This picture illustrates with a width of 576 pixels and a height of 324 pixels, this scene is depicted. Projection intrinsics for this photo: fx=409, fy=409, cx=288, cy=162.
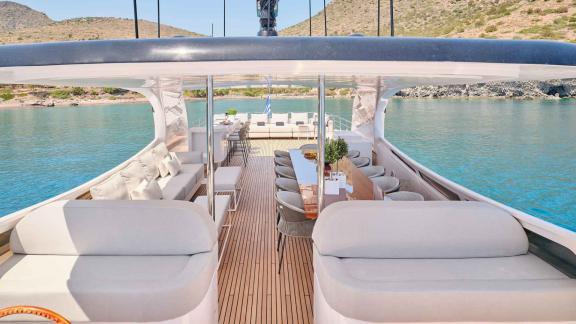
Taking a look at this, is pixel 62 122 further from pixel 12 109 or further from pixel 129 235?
pixel 129 235

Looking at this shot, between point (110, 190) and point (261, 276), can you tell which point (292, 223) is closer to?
point (261, 276)

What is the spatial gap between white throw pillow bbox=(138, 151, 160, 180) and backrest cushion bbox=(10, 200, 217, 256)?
7.81 ft

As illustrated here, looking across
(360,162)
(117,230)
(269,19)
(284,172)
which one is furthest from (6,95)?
(269,19)

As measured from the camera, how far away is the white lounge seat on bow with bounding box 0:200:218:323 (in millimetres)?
1800

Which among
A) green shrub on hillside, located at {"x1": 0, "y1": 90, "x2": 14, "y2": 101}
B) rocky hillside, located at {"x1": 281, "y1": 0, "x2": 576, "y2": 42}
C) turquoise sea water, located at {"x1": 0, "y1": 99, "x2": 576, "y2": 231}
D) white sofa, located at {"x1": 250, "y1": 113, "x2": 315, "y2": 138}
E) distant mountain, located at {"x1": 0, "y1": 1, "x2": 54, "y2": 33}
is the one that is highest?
distant mountain, located at {"x1": 0, "y1": 1, "x2": 54, "y2": 33}

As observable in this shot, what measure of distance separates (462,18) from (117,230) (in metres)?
47.9

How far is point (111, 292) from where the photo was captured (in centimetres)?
180

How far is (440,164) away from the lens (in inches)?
648

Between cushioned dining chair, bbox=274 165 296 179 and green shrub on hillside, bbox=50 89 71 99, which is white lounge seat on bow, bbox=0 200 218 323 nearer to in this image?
cushioned dining chair, bbox=274 165 296 179

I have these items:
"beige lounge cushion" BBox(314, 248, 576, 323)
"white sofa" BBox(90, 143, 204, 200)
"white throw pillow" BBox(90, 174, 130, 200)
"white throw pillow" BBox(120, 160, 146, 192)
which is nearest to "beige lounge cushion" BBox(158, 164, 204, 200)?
"white sofa" BBox(90, 143, 204, 200)

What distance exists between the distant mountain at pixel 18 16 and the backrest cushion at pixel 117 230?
76694 millimetres

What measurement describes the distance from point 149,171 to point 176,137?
8.64 ft

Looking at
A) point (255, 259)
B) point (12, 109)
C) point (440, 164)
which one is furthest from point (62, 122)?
point (255, 259)

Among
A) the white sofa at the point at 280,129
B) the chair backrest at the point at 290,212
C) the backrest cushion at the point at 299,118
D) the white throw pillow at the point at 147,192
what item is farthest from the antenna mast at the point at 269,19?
the backrest cushion at the point at 299,118
